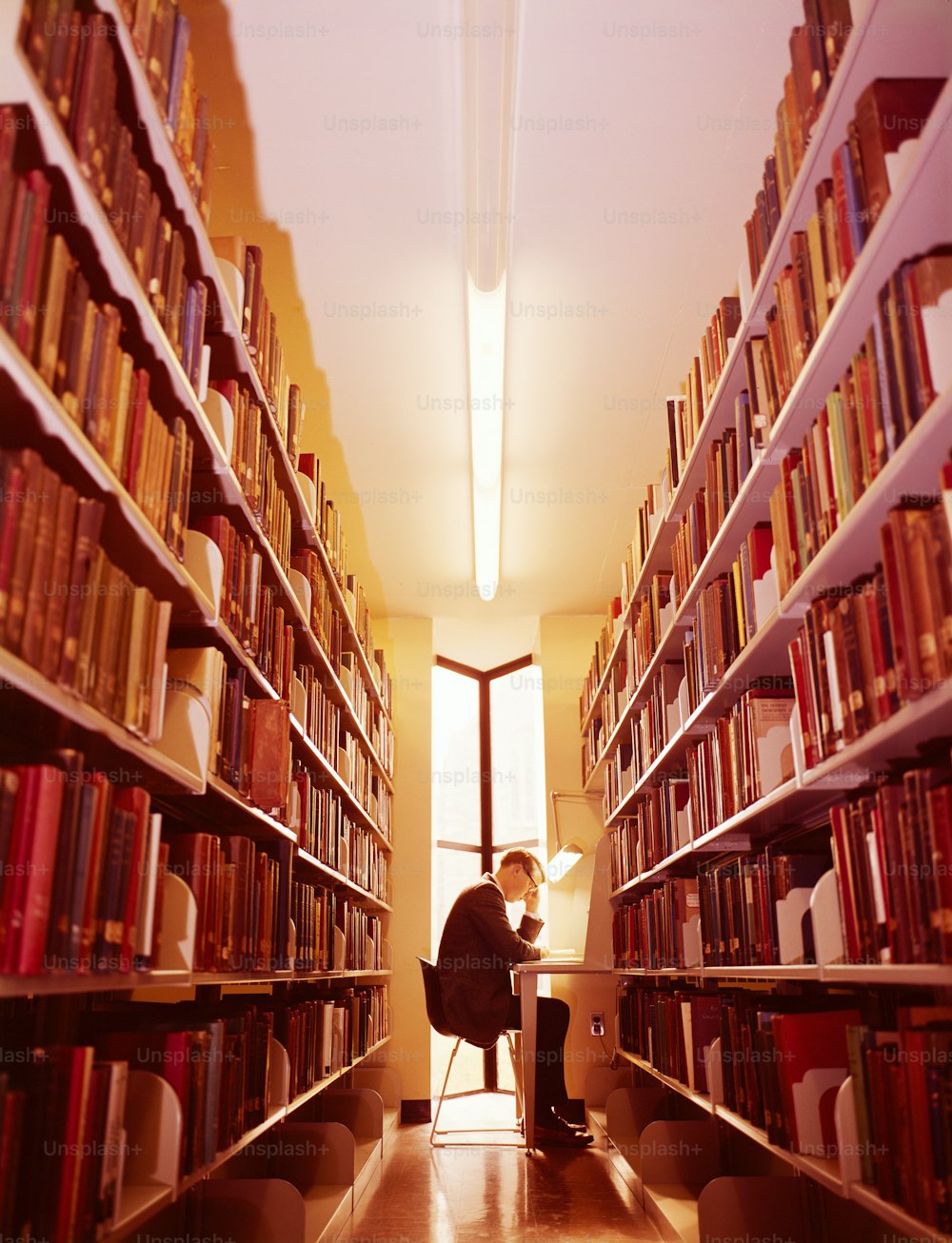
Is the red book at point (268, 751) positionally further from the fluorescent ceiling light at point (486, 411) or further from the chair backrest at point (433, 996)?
the chair backrest at point (433, 996)

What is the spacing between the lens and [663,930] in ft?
12.0

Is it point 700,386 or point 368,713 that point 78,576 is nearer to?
point 700,386

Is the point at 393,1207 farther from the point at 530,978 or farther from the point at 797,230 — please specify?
the point at 797,230

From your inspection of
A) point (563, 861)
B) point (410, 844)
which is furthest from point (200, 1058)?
point (410, 844)

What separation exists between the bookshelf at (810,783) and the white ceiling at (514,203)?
22.3 inches

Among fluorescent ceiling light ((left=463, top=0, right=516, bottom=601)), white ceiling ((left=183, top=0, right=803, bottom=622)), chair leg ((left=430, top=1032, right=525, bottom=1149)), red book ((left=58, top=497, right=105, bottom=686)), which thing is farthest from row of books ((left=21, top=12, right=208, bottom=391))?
chair leg ((left=430, top=1032, right=525, bottom=1149))

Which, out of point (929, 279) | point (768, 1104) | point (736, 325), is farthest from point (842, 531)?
point (768, 1104)

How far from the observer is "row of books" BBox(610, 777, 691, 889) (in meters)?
3.49

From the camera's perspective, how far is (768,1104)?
2.17 meters

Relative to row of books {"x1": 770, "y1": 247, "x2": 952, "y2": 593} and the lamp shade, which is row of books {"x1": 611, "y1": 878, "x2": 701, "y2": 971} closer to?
the lamp shade

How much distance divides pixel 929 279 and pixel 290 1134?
3176mm

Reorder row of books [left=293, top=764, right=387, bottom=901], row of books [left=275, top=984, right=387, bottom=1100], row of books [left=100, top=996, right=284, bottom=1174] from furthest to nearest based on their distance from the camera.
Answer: row of books [left=293, top=764, right=387, bottom=901] < row of books [left=275, top=984, right=387, bottom=1100] < row of books [left=100, top=996, right=284, bottom=1174]

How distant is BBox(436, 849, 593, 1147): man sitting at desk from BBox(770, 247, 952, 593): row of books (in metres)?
2.75

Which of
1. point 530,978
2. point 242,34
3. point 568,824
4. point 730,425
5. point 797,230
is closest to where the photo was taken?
point 797,230
